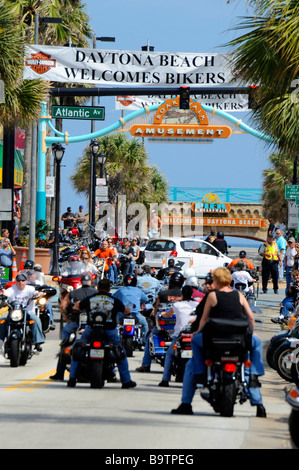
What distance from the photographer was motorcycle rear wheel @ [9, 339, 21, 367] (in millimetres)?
16547

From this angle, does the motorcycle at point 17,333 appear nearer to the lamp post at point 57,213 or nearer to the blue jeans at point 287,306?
the blue jeans at point 287,306

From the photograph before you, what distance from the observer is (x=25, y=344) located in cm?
1698

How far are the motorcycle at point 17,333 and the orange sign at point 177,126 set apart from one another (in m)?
26.8

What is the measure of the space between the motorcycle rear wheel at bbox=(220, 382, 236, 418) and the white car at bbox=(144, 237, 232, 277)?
82.5 feet

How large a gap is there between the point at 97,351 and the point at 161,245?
23.6 metres

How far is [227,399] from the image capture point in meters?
10.8

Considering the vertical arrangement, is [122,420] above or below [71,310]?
below

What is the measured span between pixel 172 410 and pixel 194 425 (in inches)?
40.1

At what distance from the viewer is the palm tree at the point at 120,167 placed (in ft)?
212

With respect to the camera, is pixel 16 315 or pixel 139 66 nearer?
pixel 16 315

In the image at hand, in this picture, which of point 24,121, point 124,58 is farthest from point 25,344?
point 124,58

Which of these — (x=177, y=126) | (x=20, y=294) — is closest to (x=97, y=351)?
(x=20, y=294)

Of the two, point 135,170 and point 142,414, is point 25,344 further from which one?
point 135,170

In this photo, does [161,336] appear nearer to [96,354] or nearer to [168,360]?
[168,360]
